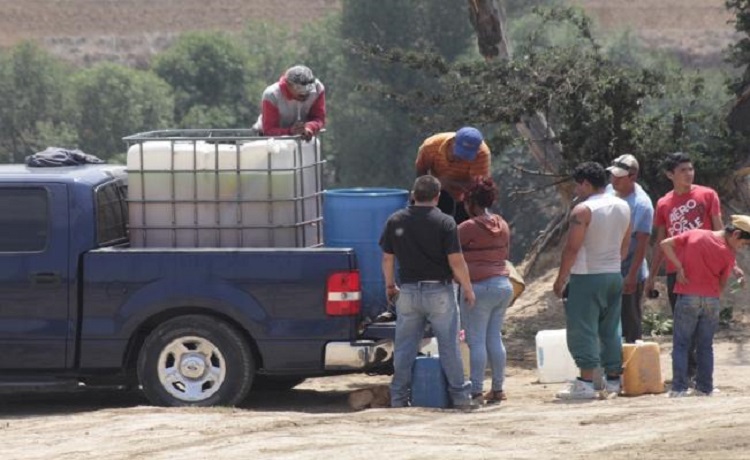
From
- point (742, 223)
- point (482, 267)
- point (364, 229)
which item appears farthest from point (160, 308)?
point (742, 223)

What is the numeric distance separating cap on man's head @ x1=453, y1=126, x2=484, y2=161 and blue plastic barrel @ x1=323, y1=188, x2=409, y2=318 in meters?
0.53

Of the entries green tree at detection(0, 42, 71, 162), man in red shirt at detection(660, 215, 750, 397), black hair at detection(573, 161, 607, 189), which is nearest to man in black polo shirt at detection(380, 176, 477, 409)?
black hair at detection(573, 161, 607, 189)

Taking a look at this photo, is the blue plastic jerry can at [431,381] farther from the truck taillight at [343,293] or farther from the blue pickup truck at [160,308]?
the truck taillight at [343,293]

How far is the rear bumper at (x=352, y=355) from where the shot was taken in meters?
10.3

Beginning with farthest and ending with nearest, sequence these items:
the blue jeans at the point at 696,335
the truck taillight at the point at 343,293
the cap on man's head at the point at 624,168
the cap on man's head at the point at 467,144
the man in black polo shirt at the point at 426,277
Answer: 1. the cap on man's head at the point at 624,168
2. the cap on man's head at the point at 467,144
3. the blue jeans at the point at 696,335
4. the truck taillight at the point at 343,293
5. the man in black polo shirt at the point at 426,277

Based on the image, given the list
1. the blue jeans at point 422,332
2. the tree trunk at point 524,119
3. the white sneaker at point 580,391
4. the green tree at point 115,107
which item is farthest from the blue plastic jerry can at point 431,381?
the green tree at point 115,107

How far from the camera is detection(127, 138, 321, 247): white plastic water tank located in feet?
34.7

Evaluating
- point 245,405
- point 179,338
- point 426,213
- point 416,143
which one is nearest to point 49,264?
point 179,338

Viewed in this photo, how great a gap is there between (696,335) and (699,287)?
35cm

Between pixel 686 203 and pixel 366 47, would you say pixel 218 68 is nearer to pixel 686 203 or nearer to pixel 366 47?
pixel 366 47

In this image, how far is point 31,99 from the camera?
236 feet

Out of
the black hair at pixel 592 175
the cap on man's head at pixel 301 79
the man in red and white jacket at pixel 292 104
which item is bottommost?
the black hair at pixel 592 175

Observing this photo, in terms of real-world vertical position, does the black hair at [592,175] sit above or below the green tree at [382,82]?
below

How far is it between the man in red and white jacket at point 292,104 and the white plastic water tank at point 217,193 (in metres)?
0.70
